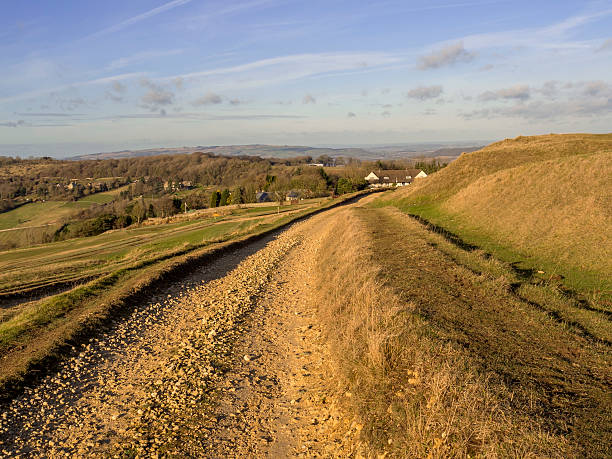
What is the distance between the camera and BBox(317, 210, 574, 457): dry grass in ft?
14.6

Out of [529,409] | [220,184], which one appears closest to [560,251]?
[529,409]

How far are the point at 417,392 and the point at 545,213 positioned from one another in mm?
16889

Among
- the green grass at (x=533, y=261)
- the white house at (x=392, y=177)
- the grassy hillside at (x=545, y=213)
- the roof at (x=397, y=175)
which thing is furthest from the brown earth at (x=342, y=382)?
the roof at (x=397, y=175)

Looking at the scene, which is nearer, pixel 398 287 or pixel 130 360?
pixel 130 360

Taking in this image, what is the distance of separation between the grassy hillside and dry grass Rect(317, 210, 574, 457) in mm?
7247

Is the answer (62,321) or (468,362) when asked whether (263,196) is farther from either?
(468,362)

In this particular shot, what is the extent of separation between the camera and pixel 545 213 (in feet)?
62.1

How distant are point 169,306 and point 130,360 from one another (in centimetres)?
381

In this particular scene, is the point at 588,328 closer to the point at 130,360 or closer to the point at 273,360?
the point at 273,360

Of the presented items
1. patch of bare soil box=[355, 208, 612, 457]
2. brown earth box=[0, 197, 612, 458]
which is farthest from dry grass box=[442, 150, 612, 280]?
brown earth box=[0, 197, 612, 458]

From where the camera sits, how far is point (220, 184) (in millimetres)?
147375

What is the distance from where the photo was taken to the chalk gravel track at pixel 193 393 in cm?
566

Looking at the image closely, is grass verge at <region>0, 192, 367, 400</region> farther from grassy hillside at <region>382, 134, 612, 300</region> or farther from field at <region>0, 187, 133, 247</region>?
field at <region>0, 187, 133, 247</region>

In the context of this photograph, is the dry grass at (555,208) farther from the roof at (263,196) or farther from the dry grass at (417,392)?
the roof at (263,196)
